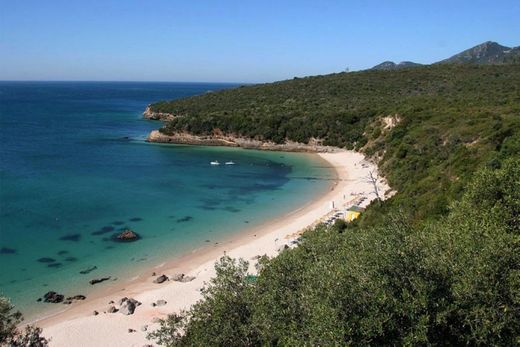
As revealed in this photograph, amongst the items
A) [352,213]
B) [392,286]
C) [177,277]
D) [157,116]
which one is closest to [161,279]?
[177,277]

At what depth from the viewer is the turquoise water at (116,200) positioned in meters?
31.0

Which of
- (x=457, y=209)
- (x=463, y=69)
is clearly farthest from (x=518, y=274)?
(x=463, y=69)

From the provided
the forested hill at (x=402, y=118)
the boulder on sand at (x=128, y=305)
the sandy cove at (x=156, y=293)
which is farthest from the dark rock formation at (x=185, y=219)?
the forested hill at (x=402, y=118)

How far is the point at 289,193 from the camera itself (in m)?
50.9

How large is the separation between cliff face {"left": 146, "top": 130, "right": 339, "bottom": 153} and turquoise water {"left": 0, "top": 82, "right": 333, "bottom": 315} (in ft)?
10.8

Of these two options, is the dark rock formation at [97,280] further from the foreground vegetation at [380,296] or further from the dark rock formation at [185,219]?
the foreground vegetation at [380,296]

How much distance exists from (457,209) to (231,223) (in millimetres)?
23978

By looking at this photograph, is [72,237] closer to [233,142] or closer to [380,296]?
[380,296]

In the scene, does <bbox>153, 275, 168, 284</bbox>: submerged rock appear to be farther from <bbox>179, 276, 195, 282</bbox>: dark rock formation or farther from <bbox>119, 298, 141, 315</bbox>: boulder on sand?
<bbox>119, 298, 141, 315</bbox>: boulder on sand

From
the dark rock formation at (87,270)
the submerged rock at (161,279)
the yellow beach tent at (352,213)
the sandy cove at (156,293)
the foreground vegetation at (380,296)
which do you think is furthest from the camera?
the yellow beach tent at (352,213)

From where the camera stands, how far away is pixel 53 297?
1030 inches

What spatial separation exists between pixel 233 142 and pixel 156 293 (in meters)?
57.7

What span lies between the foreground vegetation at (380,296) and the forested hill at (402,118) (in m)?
11.6

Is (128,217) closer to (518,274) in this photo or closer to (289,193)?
(289,193)
